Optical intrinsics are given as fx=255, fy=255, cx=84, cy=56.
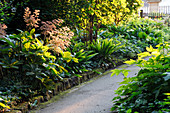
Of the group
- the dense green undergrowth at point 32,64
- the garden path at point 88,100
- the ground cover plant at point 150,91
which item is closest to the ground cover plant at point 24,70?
the dense green undergrowth at point 32,64

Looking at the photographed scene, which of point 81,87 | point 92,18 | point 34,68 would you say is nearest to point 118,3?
point 92,18

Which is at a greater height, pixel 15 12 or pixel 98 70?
pixel 15 12

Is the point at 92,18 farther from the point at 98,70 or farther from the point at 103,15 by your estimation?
the point at 98,70

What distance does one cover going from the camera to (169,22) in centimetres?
1586

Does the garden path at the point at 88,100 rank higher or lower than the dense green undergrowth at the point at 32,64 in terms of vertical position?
lower

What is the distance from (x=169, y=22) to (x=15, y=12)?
11.0 m

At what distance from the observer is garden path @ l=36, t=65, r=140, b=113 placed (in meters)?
4.56

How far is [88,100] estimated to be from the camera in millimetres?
5004

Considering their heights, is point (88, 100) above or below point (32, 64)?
below

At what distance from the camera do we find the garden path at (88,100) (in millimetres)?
4565

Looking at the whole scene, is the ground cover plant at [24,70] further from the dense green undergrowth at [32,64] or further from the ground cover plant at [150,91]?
the ground cover plant at [150,91]

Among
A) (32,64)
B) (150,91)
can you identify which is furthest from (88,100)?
(150,91)

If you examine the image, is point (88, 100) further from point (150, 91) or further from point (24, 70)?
point (150, 91)

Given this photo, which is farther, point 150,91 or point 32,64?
point 32,64
